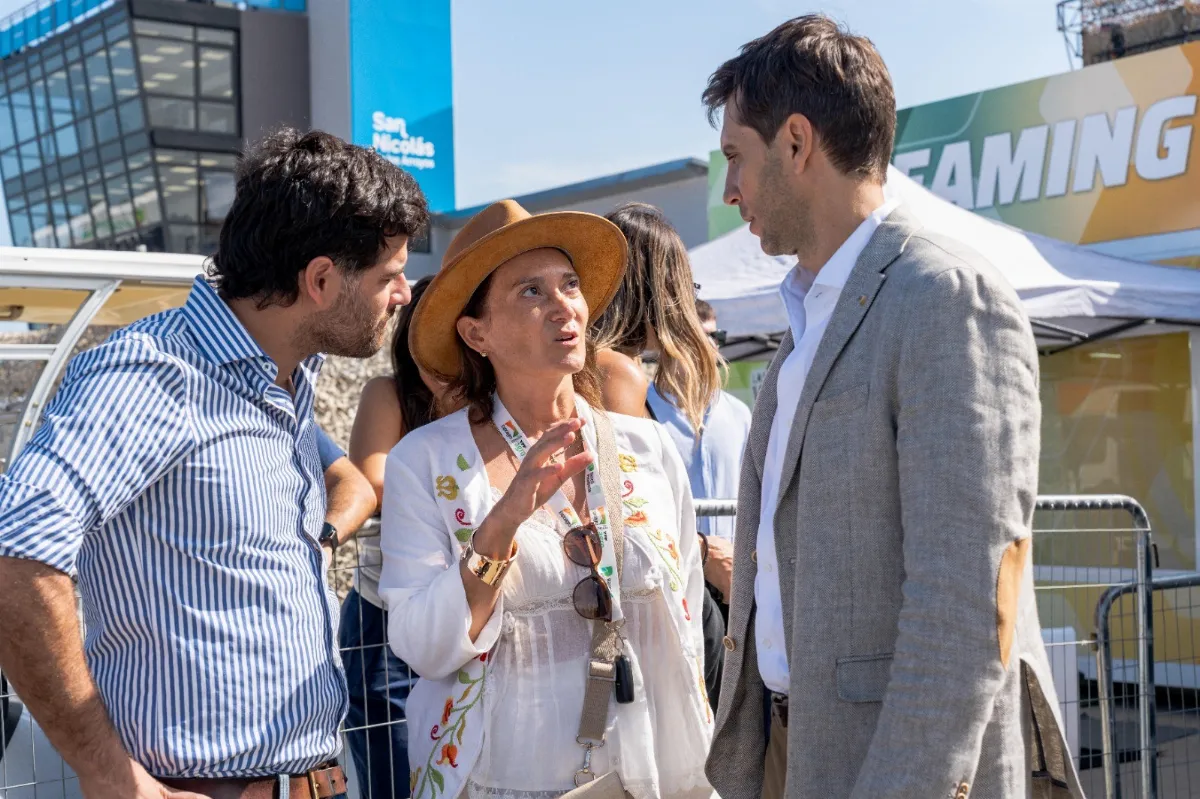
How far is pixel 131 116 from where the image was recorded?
3716 cm

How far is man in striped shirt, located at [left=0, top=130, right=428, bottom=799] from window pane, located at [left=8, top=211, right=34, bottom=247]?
1745 inches

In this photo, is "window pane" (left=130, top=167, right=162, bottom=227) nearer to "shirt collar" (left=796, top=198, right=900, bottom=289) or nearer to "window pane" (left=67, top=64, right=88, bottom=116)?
"window pane" (left=67, top=64, right=88, bottom=116)

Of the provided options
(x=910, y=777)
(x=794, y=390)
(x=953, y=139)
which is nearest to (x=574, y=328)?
(x=794, y=390)

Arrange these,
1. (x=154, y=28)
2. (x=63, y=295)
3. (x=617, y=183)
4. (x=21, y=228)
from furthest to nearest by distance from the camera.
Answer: (x=21, y=228), (x=154, y=28), (x=617, y=183), (x=63, y=295)

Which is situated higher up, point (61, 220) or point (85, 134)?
point (85, 134)

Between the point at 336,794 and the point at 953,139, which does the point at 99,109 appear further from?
the point at 336,794

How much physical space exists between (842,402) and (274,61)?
129 ft

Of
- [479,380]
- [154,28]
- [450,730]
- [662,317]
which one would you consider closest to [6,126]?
[154,28]

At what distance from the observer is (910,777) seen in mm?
1568

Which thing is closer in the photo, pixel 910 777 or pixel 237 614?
pixel 910 777

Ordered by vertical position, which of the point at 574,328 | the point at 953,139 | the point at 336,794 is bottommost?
the point at 336,794

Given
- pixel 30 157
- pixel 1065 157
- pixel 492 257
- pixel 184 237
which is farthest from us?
pixel 30 157

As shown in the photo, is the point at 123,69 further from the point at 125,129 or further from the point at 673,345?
the point at 673,345

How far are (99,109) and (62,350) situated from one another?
37.1 m
